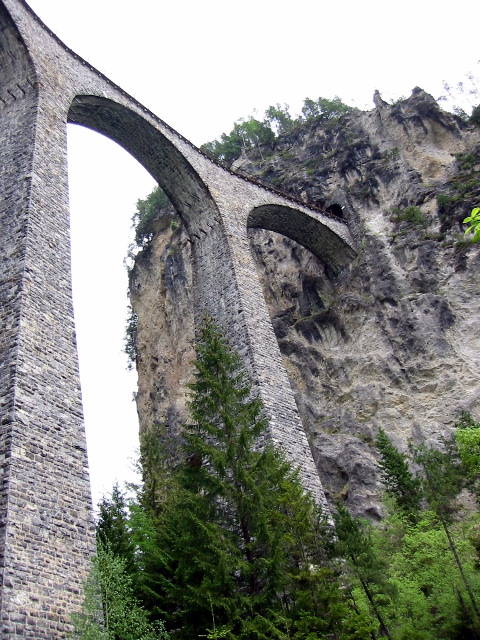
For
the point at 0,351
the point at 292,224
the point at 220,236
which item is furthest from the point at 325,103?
the point at 0,351

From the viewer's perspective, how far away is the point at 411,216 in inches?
793

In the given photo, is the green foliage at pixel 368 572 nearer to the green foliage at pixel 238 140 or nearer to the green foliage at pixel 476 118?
the green foliage at pixel 476 118

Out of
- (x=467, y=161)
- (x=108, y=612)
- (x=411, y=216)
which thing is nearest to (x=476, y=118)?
(x=467, y=161)

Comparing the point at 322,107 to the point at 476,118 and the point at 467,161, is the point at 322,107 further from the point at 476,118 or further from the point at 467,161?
the point at 467,161

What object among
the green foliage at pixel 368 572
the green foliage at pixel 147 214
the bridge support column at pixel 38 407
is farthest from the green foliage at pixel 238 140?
the green foliage at pixel 368 572

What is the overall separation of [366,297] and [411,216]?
3.21 meters

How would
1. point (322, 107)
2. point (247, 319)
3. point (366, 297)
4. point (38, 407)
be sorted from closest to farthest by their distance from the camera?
1. point (38, 407)
2. point (247, 319)
3. point (366, 297)
4. point (322, 107)

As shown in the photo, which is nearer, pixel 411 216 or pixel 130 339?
pixel 411 216

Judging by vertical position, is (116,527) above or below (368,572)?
above

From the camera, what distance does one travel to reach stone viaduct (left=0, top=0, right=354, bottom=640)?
26.1 ft

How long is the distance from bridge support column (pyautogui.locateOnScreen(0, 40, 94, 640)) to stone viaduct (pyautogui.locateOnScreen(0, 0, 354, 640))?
2 centimetres

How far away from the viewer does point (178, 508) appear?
948 centimetres

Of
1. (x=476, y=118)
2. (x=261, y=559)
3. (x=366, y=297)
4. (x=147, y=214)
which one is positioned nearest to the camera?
(x=261, y=559)

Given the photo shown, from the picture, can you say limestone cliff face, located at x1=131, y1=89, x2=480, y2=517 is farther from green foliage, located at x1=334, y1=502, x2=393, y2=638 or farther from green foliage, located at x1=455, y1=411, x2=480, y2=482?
green foliage, located at x1=334, y1=502, x2=393, y2=638
